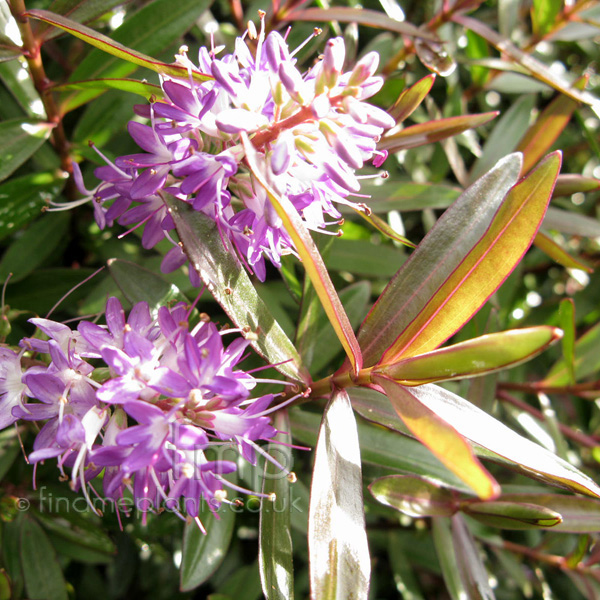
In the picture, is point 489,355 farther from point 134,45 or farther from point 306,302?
point 134,45

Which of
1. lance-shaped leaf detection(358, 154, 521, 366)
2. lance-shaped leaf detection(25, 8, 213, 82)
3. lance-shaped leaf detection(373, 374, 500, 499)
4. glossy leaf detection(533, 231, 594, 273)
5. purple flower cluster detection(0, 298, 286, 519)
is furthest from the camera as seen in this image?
glossy leaf detection(533, 231, 594, 273)

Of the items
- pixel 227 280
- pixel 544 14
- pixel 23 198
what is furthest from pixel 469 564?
pixel 544 14

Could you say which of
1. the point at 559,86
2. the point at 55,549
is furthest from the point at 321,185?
the point at 55,549

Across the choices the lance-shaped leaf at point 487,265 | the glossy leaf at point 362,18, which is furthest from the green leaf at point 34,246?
the lance-shaped leaf at point 487,265

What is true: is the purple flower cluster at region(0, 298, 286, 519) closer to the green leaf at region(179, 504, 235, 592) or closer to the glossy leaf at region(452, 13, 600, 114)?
the green leaf at region(179, 504, 235, 592)

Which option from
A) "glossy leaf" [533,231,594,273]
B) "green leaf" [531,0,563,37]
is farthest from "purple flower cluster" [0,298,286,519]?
"green leaf" [531,0,563,37]

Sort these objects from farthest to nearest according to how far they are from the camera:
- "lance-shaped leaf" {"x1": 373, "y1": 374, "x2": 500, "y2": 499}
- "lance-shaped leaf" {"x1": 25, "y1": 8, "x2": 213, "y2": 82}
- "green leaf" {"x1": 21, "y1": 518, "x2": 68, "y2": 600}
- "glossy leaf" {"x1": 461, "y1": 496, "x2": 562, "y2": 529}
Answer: "green leaf" {"x1": 21, "y1": 518, "x2": 68, "y2": 600}
"glossy leaf" {"x1": 461, "y1": 496, "x2": 562, "y2": 529}
"lance-shaped leaf" {"x1": 25, "y1": 8, "x2": 213, "y2": 82}
"lance-shaped leaf" {"x1": 373, "y1": 374, "x2": 500, "y2": 499}

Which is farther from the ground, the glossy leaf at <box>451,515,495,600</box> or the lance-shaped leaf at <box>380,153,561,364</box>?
the lance-shaped leaf at <box>380,153,561,364</box>
